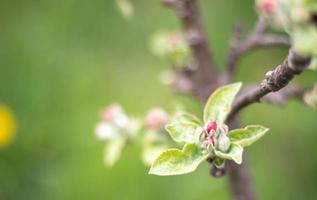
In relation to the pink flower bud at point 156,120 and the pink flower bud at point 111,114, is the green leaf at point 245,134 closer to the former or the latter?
the pink flower bud at point 156,120

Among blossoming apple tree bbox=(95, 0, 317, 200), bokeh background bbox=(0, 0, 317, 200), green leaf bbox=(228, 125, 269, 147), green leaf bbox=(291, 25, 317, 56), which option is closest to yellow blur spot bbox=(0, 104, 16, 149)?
bokeh background bbox=(0, 0, 317, 200)

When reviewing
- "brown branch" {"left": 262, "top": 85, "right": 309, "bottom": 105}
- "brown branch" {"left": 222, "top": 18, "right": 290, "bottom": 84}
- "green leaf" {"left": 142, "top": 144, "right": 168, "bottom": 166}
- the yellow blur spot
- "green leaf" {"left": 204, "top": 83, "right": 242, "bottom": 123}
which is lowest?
"green leaf" {"left": 204, "top": 83, "right": 242, "bottom": 123}

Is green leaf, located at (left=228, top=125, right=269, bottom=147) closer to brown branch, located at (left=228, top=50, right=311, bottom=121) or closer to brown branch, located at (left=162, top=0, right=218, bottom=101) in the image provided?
brown branch, located at (left=228, top=50, right=311, bottom=121)

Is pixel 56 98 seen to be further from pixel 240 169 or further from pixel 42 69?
pixel 240 169

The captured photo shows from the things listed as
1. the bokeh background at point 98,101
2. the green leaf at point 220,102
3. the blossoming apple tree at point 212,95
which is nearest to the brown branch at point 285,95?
the blossoming apple tree at point 212,95

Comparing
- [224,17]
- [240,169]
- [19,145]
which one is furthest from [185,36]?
[224,17]
